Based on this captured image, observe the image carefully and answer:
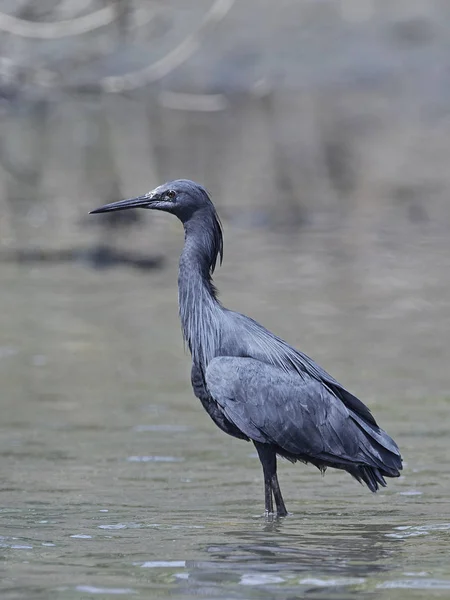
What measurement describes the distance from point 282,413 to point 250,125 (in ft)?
68.0

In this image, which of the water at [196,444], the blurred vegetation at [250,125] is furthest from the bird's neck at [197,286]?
the blurred vegetation at [250,125]

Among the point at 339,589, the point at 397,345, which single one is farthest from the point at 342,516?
the point at 397,345

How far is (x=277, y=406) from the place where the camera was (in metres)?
7.85

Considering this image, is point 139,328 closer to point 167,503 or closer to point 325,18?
point 167,503

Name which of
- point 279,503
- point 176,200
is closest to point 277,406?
point 279,503

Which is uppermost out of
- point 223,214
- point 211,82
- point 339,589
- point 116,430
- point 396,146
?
point 211,82

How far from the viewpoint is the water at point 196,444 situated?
247 inches

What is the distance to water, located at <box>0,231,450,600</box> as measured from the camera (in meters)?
6.27

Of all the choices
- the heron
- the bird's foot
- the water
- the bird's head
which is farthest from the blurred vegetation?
the bird's foot

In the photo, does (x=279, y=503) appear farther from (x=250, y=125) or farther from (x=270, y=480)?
(x=250, y=125)

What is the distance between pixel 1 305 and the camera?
13703 millimetres

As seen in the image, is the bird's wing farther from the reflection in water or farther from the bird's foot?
the reflection in water

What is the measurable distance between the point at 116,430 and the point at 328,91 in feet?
72.8

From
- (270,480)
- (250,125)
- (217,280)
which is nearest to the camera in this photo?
(270,480)
